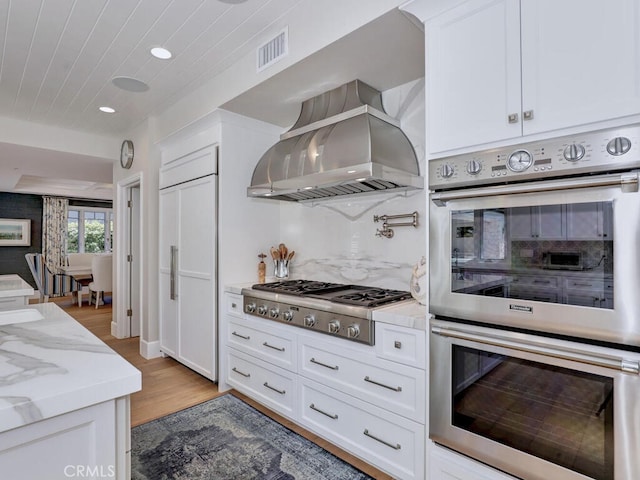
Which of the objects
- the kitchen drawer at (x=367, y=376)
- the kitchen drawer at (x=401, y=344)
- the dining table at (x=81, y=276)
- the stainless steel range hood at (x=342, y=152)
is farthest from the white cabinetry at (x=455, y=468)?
the dining table at (x=81, y=276)

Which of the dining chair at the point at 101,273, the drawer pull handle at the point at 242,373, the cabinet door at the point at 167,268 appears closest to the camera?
the drawer pull handle at the point at 242,373

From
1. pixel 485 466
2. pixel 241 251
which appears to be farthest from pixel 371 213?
pixel 485 466

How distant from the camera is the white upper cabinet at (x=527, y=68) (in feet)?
3.87

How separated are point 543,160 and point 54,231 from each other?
1024 centimetres

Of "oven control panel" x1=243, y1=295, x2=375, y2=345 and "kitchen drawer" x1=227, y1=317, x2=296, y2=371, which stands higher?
"oven control panel" x1=243, y1=295, x2=375, y2=345

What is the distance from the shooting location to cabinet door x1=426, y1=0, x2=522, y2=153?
1.41m

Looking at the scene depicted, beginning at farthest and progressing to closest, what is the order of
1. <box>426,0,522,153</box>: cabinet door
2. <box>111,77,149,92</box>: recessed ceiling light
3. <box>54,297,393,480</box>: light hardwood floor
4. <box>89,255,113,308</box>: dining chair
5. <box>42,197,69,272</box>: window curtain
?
<box>42,197,69,272</box>: window curtain → <box>89,255,113,308</box>: dining chair → <box>111,77,149,92</box>: recessed ceiling light → <box>54,297,393,480</box>: light hardwood floor → <box>426,0,522,153</box>: cabinet door

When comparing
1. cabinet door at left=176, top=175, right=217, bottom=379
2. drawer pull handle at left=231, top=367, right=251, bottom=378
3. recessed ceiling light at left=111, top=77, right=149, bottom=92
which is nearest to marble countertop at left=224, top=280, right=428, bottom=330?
drawer pull handle at left=231, top=367, right=251, bottom=378

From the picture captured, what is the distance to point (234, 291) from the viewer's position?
289 cm

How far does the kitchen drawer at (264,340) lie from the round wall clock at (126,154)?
267 centimetres

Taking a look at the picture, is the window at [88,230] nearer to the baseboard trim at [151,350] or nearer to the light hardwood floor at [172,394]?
the light hardwood floor at [172,394]

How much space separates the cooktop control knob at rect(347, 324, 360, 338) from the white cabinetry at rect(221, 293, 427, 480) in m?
0.07

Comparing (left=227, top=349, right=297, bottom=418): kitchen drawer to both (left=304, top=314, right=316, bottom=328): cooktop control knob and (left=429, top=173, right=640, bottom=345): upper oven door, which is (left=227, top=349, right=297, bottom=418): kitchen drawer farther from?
(left=429, top=173, right=640, bottom=345): upper oven door

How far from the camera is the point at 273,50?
7.76 feet
